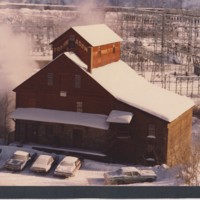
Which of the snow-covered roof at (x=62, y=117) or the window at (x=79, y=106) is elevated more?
the window at (x=79, y=106)

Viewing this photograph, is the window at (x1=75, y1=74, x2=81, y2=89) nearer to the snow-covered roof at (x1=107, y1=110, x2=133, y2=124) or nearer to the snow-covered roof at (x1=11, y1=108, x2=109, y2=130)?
the snow-covered roof at (x1=11, y1=108, x2=109, y2=130)

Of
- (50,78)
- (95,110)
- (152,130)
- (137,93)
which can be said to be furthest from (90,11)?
(152,130)

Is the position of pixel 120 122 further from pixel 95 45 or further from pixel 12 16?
pixel 12 16

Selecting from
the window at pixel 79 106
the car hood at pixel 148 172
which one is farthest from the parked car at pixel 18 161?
the car hood at pixel 148 172

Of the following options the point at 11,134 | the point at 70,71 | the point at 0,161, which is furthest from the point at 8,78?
the point at 0,161

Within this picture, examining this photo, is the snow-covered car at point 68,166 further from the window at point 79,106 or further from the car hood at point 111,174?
the window at point 79,106

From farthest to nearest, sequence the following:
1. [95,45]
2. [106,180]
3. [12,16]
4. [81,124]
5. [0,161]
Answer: [12,16] → [95,45] → [81,124] → [0,161] → [106,180]
